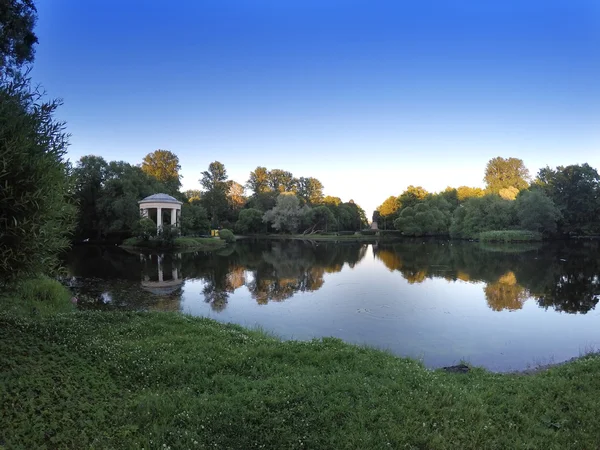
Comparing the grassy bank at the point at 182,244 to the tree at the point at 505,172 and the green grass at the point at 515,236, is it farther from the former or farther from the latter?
the tree at the point at 505,172

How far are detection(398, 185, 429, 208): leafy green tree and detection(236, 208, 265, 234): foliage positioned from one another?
3065 cm

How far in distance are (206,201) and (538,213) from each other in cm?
5579

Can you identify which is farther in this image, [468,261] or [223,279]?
[468,261]

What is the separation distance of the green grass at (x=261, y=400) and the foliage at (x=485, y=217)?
208 ft

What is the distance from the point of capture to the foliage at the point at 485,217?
→ 63406 millimetres

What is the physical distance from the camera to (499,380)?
6445mm

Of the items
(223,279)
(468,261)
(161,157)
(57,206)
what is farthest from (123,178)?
(57,206)

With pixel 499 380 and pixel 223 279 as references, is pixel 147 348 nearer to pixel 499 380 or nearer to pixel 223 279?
pixel 499 380

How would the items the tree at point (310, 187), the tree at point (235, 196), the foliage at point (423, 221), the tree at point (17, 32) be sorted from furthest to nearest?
1. the tree at point (310, 187)
2. the tree at point (235, 196)
3. the foliage at point (423, 221)
4. the tree at point (17, 32)

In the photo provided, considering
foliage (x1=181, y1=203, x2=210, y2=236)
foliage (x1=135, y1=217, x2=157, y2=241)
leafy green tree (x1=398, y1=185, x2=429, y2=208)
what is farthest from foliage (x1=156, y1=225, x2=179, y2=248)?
leafy green tree (x1=398, y1=185, x2=429, y2=208)

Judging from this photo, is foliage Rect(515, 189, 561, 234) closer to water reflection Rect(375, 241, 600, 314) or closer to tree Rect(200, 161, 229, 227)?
water reflection Rect(375, 241, 600, 314)

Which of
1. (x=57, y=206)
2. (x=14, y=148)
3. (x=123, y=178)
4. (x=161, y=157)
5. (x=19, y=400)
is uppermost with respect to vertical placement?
(x=161, y=157)

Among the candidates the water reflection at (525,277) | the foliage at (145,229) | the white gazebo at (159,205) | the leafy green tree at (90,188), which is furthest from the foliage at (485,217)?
the leafy green tree at (90,188)

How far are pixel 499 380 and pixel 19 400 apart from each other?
696 cm
